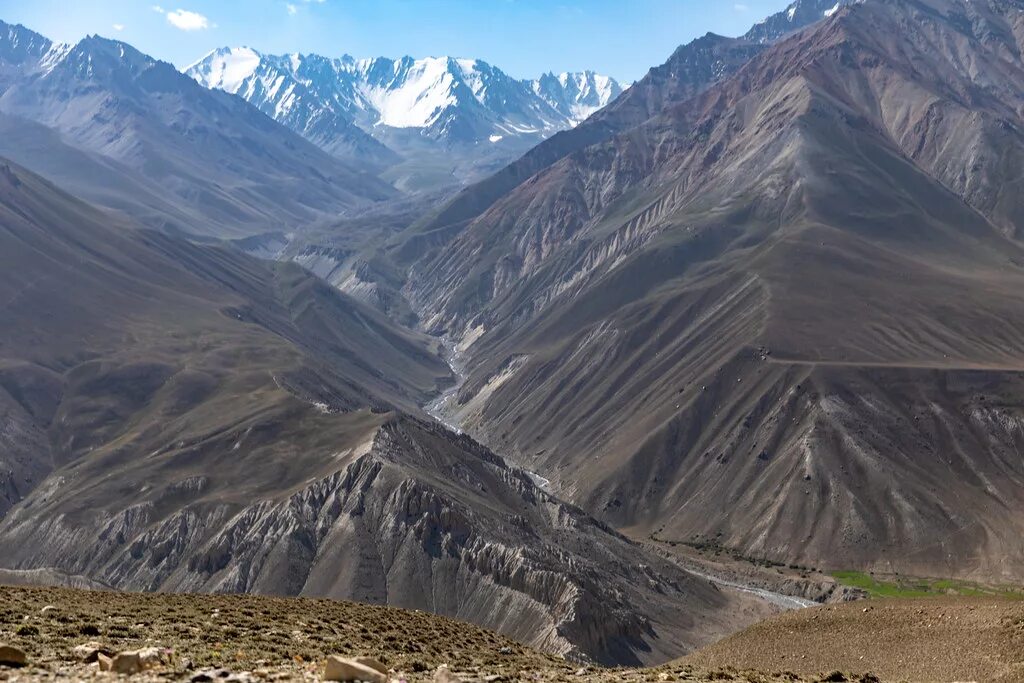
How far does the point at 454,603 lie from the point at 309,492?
86.2ft

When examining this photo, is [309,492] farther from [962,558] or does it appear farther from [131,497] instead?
[962,558]

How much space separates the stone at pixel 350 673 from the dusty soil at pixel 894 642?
23.0 m

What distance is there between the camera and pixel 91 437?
17962cm

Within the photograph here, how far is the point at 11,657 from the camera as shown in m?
27.9

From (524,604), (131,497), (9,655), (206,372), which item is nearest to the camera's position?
A: (9,655)

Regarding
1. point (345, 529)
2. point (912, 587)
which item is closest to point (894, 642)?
point (345, 529)

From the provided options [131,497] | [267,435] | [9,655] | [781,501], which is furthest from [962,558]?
[9,655]

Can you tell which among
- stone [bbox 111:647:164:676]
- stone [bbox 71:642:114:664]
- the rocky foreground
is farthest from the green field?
stone [bbox 111:647:164:676]

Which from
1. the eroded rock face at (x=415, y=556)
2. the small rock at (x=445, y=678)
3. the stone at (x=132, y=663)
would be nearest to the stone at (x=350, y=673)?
the small rock at (x=445, y=678)

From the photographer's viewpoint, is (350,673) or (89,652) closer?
(350,673)

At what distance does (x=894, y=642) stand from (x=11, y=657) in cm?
3735

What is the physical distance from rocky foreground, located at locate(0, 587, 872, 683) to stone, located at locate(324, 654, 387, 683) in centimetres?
3

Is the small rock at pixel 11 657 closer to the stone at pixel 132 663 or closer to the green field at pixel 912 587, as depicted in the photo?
the stone at pixel 132 663

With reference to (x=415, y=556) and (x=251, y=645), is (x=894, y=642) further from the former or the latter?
(x=415, y=556)
